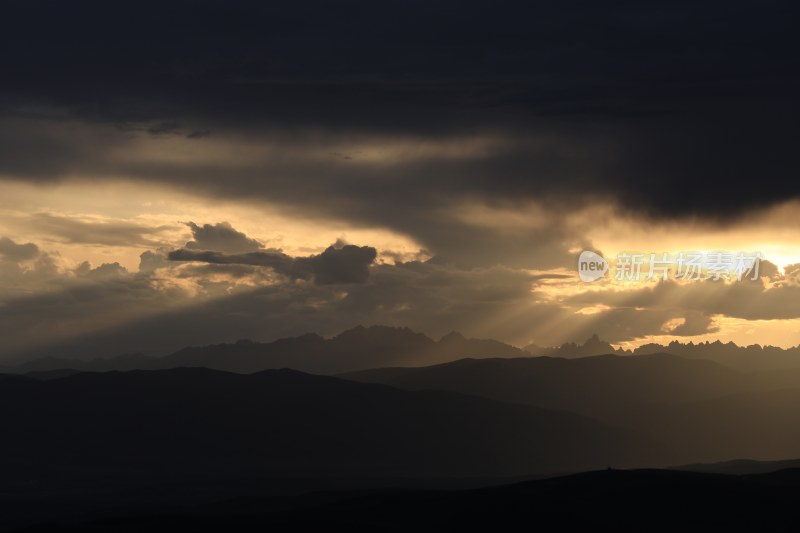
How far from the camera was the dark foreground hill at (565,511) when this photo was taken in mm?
137625

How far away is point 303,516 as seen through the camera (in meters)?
148

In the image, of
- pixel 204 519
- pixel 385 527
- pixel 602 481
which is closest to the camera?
pixel 385 527

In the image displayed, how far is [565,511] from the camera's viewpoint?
144 meters

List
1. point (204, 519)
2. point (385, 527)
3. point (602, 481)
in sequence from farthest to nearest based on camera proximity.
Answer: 1. point (602, 481)
2. point (204, 519)
3. point (385, 527)

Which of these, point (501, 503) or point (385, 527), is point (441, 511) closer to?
point (501, 503)

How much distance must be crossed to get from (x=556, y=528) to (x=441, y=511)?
65.2 ft

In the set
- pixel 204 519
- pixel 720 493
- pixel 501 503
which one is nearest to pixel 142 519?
pixel 204 519

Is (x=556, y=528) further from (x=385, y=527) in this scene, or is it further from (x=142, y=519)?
(x=142, y=519)

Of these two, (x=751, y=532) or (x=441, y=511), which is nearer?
(x=751, y=532)

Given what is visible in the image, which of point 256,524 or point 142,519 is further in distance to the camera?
point 142,519

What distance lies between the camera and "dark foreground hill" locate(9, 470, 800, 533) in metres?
138

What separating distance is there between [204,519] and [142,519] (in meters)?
→ 9.18

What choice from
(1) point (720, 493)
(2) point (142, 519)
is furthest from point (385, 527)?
(1) point (720, 493)

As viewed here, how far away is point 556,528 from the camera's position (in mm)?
136750
